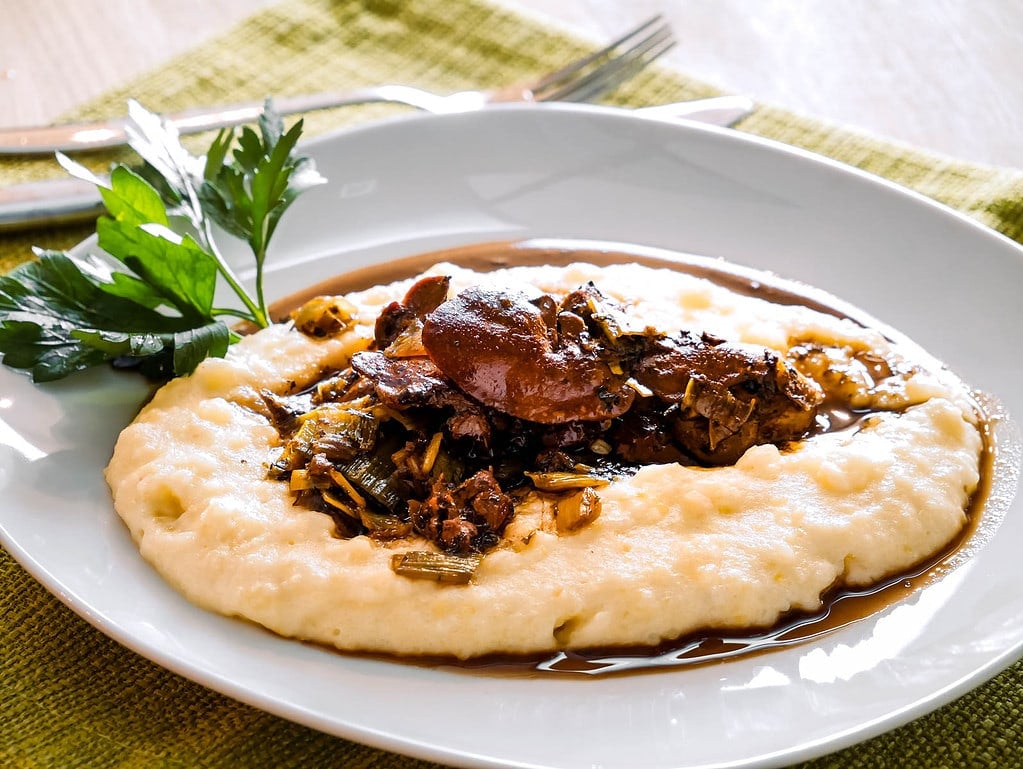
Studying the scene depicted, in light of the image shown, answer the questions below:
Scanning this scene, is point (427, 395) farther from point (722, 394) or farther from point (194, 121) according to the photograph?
point (194, 121)

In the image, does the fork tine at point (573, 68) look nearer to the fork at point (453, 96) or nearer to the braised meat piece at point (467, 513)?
the fork at point (453, 96)

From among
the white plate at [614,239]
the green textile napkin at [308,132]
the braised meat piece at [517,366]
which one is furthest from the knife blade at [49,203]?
the braised meat piece at [517,366]

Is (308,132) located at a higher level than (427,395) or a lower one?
higher

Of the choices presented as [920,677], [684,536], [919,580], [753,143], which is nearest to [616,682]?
[684,536]

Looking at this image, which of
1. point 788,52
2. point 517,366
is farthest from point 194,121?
point 788,52

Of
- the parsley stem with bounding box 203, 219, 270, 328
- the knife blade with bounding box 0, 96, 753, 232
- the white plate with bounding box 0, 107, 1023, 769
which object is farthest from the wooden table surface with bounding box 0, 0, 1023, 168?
the parsley stem with bounding box 203, 219, 270, 328

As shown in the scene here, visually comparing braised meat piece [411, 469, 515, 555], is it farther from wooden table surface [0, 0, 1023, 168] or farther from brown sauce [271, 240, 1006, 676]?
wooden table surface [0, 0, 1023, 168]
